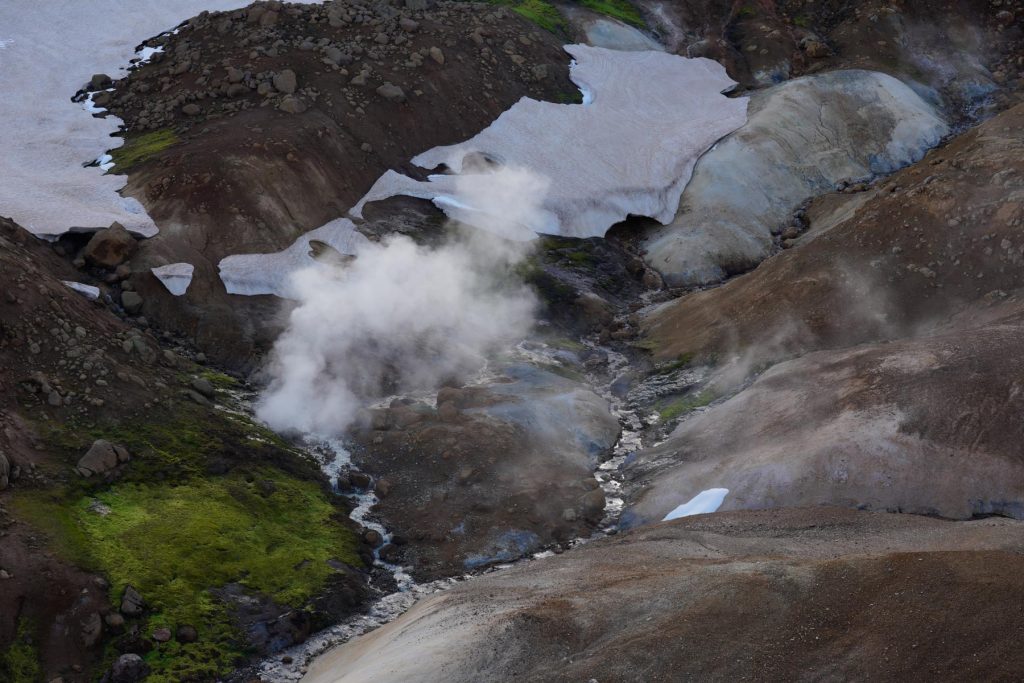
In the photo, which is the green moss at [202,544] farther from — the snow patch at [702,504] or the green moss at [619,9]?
the green moss at [619,9]

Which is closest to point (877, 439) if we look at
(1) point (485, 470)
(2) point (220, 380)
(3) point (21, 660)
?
(1) point (485, 470)

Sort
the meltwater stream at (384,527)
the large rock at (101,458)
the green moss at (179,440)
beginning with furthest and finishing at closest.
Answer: the green moss at (179,440), the large rock at (101,458), the meltwater stream at (384,527)

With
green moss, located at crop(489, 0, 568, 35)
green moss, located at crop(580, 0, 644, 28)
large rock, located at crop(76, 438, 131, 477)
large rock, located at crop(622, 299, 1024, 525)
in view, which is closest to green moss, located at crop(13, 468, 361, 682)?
large rock, located at crop(76, 438, 131, 477)

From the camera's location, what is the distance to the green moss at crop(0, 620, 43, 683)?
2069 centimetres

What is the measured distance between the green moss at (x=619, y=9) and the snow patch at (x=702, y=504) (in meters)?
37.5

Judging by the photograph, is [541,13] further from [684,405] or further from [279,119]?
[684,405]

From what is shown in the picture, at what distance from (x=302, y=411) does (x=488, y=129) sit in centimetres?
1836

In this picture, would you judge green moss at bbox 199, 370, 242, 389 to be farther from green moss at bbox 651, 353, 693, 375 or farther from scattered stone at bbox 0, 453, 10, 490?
green moss at bbox 651, 353, 693, 375

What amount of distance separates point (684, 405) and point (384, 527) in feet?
33.2

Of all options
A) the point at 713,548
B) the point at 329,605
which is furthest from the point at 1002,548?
the point at 329,605

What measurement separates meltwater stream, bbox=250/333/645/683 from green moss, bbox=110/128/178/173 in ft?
45.4

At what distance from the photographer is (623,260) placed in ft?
138

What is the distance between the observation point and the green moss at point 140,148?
124ft

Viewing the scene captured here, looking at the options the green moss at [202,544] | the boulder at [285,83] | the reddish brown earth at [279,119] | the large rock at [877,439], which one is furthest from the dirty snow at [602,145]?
the green moss at [202,544]
